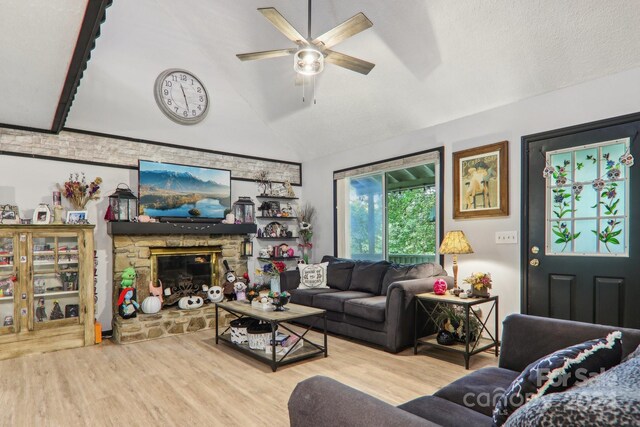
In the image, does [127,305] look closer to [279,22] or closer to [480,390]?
[279,22]

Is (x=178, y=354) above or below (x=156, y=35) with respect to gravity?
below

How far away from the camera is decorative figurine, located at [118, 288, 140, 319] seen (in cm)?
428

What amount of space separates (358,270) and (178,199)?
2655 millimetres

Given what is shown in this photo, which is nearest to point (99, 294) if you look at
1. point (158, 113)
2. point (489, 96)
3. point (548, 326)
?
point (158, 113)

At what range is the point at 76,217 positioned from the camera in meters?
4.18

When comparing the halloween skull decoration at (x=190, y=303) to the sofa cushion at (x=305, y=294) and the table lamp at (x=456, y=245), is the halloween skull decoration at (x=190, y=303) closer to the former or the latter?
the sofa cushion at (x=305, y=294)

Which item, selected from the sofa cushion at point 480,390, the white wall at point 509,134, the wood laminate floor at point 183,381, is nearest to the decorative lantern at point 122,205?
the wood laminate floor at point 183,381

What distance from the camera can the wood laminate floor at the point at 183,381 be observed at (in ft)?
8.29

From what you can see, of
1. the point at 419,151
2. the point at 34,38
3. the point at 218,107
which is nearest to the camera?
the point at 34,38

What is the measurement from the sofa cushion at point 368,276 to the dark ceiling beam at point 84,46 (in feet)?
12.0

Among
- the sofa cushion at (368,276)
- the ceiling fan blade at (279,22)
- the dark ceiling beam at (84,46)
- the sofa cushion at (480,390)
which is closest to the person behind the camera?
the sofa cushion at (480,390)

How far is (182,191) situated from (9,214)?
1864 mm

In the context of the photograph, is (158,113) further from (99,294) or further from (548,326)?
(548,326)

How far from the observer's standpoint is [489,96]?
12.8 feet
